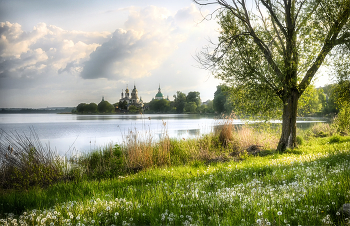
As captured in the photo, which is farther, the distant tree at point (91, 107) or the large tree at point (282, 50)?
the distant tree at point (91, 107)

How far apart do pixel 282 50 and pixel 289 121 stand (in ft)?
12.9

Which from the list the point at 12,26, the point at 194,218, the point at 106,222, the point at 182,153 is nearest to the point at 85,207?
the point at 106,222

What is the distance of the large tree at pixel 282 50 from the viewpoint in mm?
11711

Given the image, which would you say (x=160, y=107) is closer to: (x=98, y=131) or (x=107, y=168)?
(x=98, y=131)

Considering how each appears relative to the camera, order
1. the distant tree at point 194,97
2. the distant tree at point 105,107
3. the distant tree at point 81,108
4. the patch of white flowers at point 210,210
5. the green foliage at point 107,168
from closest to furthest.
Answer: the patch of white flowers at point 210,210
the green foliage at point 107,168
the distant tree at point 81,108
the distant tree at point 105,107
the distant tree at point 194,97

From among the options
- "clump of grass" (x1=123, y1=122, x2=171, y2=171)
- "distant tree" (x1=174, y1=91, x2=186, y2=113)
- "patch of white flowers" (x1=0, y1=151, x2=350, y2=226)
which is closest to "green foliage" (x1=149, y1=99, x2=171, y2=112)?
"distant tree" (x1=174, y1=91, x2=186, y2=113)

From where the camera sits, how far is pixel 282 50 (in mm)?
12969

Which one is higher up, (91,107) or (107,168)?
(91,107)

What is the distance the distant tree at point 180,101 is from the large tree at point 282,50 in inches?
4373

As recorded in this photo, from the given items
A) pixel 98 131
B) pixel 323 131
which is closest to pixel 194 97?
pixel 98 131

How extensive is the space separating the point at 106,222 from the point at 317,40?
12.7 metres

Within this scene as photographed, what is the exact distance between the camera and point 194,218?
394cm

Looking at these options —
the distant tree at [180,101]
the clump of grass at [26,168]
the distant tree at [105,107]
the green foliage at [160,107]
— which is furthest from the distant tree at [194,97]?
the clump of grass at [26,168]

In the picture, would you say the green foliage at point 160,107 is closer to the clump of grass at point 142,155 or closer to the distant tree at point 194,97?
the distant tree at point 194,97
